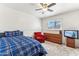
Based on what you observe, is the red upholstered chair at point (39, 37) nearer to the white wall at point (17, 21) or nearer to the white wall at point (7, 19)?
the white wall at point (17, 21)

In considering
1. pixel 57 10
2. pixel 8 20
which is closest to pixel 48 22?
pixel 57 10

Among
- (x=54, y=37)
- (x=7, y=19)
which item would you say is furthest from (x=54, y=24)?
(x=7, y=19)

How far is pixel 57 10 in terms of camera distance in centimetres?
140

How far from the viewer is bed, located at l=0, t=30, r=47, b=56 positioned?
1258mm

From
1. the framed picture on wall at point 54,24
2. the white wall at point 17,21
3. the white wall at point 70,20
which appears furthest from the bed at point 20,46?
the white wall at point 70,20

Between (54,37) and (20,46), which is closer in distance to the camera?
(20,46)

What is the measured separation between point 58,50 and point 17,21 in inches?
29.1

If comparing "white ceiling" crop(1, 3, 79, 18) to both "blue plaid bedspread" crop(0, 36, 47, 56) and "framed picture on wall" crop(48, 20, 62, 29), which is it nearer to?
"framed picture on wall" crop(48, 20, 62, 29)

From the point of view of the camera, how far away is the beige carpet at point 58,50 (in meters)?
1.36

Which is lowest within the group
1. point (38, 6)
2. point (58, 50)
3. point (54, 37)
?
point (58, 50)

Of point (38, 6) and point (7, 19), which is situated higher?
point (38, 6)

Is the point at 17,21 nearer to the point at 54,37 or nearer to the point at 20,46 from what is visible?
the point at 20,46

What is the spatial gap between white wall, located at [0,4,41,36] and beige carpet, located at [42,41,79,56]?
30 centimetres

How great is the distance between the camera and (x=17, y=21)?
1.41 meters
